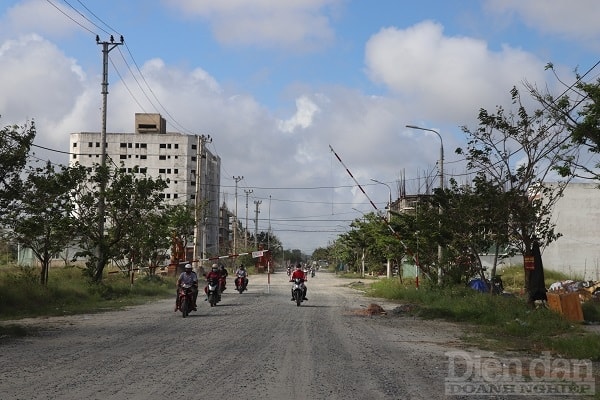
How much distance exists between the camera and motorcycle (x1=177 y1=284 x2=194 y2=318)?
20.4m

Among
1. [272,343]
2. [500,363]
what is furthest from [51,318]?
[500,363]

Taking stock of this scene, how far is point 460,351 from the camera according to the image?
43.4 feet

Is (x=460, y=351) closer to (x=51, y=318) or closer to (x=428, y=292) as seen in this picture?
(x=51, y=318)

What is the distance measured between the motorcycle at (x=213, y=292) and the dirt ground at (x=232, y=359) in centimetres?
573

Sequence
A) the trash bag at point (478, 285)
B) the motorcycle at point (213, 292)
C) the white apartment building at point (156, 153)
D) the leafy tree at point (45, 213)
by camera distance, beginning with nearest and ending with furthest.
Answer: the leafy tree at point (45, 213), the motorcycle at point (213, 292), the trash bag at point (478, 285), the white apartment building at point (156, 153)

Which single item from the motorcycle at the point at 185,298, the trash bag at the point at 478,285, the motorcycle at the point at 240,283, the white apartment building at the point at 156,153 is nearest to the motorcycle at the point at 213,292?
the motorcycle at the point at 185,298

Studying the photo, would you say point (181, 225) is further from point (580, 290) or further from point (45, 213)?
point (580, 290)

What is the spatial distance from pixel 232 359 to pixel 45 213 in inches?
593

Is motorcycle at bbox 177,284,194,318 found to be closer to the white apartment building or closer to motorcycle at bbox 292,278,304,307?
motorcycle at bbox 292,278,304,307

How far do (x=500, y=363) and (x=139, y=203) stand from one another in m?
23.2

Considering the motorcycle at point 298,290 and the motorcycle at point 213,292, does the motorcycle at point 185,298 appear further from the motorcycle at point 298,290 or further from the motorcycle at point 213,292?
the motorcycle at point 298,290

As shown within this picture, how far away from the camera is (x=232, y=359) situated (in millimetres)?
11094

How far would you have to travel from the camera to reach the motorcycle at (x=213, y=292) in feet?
81.7

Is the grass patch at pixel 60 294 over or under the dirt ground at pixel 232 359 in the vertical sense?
over
